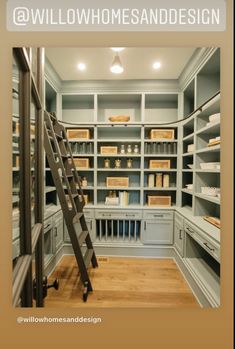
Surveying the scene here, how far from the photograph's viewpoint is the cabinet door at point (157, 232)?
276cm

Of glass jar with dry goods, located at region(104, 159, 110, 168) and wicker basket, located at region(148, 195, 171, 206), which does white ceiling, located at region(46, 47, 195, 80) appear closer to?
glass jar with dry goods, located at region(104, 159, 110, 168)

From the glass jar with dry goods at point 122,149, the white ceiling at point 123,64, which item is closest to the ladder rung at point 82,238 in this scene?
the glass jar with dry goods at point 122,149

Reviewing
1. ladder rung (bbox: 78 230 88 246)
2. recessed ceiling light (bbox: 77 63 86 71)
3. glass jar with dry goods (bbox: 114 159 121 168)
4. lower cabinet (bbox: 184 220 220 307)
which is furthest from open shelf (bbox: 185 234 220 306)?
recessed ceiling light (bbox: 77 63 86 71)

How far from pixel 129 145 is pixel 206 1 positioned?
211cm

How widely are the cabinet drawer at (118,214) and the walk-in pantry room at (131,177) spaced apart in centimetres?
1

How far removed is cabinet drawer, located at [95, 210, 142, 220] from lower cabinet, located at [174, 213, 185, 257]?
51 centimetres

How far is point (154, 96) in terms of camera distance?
2.87 metres

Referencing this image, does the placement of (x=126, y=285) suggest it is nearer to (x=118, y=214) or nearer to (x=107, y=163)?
(x=118, y=214)

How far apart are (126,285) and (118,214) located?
944mm

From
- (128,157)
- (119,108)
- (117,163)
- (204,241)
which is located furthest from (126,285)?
(119,108)

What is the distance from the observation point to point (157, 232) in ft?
9.13
